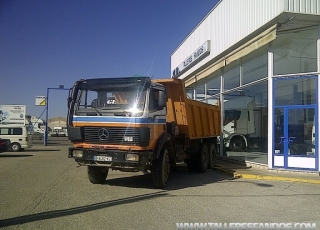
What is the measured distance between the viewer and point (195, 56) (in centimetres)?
1914

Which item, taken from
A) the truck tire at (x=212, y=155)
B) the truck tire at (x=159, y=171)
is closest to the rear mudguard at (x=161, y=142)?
the truck tire at (x=159, y=171)

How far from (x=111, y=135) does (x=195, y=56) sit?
12130 millimetres

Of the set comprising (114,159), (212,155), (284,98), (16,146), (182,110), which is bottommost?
(16,146)

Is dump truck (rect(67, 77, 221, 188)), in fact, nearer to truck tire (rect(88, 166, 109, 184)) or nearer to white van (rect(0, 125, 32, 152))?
truck tire (rect(88, 166, 109, 184))

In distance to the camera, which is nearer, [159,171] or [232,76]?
[159,171]

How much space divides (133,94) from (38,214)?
362 centimetres

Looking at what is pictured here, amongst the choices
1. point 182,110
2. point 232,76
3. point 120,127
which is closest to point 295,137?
point 182,110

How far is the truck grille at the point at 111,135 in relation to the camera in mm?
7973

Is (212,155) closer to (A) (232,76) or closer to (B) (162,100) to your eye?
(A) (232,76)

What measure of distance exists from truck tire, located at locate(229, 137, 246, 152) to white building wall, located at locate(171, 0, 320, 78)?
13.9 feet

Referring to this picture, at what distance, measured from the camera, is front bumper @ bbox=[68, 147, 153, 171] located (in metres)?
7.88

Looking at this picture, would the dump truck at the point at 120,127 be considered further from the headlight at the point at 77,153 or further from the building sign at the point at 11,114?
the building sign at the point at 11,114

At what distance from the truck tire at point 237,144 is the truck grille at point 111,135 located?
25.8ft

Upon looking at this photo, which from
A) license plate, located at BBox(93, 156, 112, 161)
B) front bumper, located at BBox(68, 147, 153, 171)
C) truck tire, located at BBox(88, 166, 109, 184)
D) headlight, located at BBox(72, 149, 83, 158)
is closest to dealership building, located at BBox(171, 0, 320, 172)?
truck tire, located at BBox(88, 166, 109, 184)
